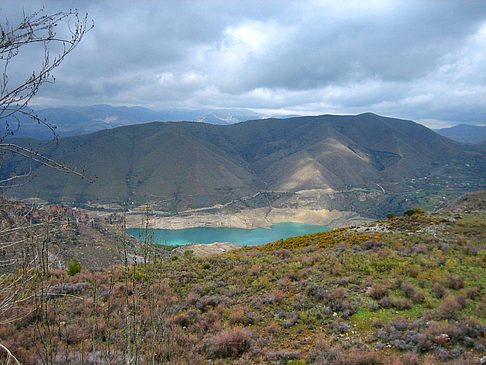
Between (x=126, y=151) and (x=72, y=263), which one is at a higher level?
(x=126, y=151)

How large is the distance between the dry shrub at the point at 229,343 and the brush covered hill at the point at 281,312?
0.03 metres

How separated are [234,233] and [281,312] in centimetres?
8603

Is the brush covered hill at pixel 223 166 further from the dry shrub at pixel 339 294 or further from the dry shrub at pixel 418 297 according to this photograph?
the dry shrub at pixel 418 297

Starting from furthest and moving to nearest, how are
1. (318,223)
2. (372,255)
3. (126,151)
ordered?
(126,151)
(318,223)
(372,255)

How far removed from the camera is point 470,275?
8688mm

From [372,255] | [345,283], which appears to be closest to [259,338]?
[345,283]

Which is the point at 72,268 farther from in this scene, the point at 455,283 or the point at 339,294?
the point at 455,283

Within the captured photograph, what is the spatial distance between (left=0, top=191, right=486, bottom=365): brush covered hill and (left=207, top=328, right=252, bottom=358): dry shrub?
29 mm

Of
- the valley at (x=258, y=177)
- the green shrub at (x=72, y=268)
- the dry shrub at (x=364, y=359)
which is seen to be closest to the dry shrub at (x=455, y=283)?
the dry shrub at (x=364, y=359)

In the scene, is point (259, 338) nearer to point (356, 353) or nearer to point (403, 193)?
point (356, 353)

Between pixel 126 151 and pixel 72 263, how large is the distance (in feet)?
533

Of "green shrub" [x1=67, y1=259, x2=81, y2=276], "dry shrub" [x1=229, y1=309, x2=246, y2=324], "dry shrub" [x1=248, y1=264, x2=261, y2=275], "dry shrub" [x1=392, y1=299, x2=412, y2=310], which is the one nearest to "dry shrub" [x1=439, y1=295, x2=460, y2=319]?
"dry shrub" [x1=392, y1=299, x2=412, y2=310]

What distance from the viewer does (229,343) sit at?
251 inches

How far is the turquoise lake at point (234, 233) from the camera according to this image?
85.3 metres
